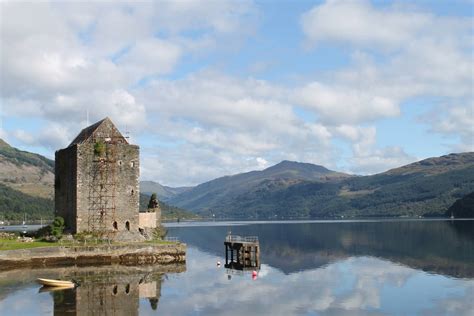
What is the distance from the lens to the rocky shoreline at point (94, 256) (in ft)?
177

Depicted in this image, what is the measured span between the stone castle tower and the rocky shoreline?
21.0 feet

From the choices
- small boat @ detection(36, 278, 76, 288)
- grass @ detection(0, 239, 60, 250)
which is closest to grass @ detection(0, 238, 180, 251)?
grass @ detection(0, 239, 60, 250)

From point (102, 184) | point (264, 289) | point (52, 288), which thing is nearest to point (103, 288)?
point (52, 288)

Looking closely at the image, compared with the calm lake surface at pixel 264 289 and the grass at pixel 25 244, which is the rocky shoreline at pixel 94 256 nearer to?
the grass at pixel 25 244

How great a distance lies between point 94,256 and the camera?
57594 millimetres

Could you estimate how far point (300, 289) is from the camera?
156 feet

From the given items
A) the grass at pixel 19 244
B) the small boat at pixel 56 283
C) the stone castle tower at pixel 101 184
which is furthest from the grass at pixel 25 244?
the small boat at pixel 56 283

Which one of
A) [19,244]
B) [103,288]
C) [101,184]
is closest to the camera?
[103,288]

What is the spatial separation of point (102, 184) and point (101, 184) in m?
0.11

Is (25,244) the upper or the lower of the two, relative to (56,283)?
upper

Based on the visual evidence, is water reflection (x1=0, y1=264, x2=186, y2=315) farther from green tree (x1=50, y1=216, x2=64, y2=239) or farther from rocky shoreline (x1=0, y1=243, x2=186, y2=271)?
green tree (x1=50, y1=216, x2=64, y2=239)

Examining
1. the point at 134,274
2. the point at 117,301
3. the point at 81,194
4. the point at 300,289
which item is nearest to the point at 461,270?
the point at 300,289

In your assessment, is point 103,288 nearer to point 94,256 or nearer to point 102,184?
point 94,256

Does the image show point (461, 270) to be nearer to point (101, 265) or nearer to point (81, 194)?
point (101, 265)
